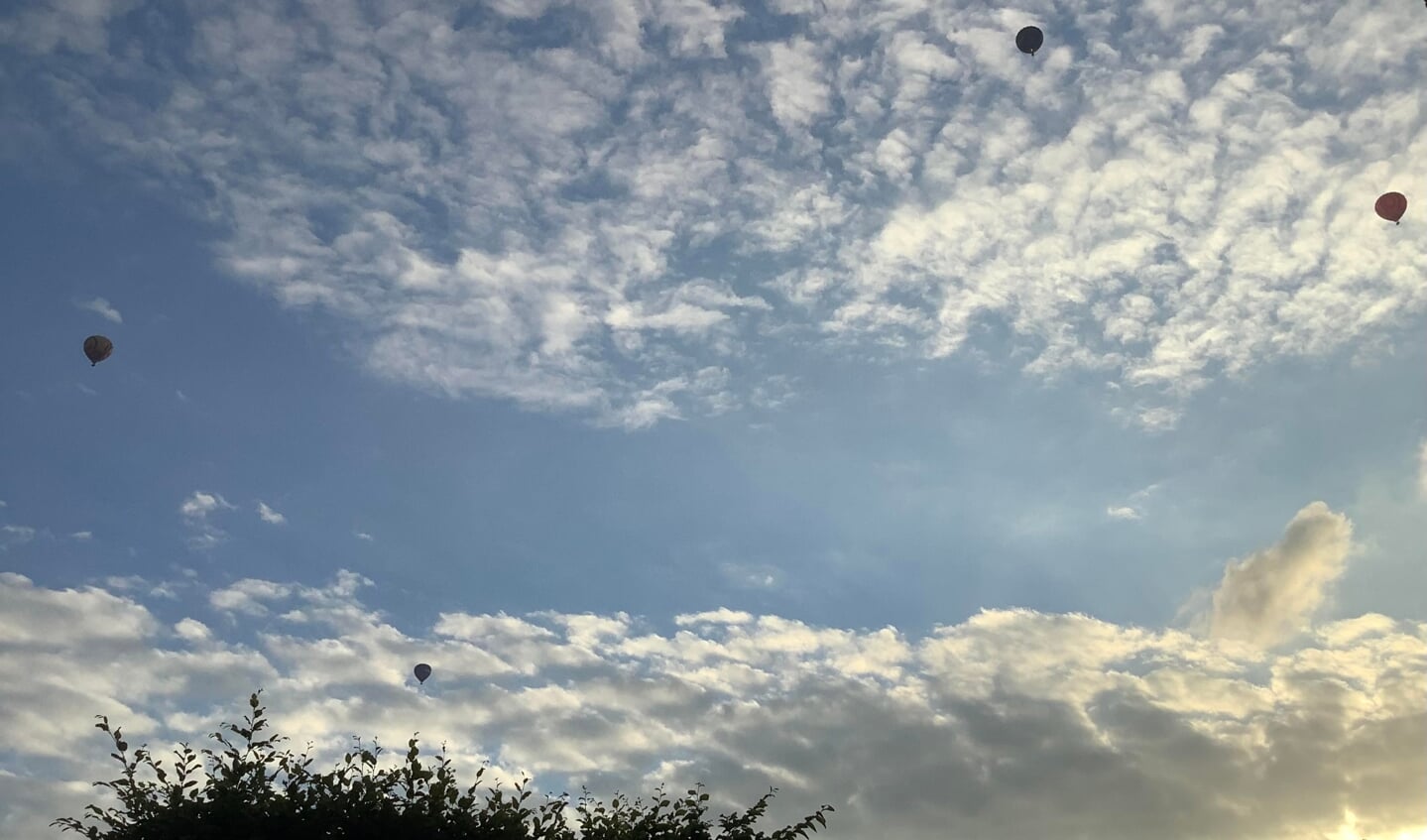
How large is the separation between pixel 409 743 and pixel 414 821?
2.24 meters

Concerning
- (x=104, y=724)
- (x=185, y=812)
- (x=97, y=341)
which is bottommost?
A: (x=185, y=812)

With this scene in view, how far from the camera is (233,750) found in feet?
89.6

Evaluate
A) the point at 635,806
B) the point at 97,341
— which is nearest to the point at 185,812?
the point at 635,806

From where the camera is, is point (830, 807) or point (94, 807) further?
point (830, 807)

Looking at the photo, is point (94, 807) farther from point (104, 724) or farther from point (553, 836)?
point (553, 836)

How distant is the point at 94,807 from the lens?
26453mm

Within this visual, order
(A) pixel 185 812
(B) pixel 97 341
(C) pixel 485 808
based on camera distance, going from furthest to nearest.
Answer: (B) pixel 97 341 < (C) pixel 485 808 < (A) pixel 185 812

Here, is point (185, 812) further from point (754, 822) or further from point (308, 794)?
point (754, 822)

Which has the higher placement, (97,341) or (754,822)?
(97,341)

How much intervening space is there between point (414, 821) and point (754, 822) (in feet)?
28.1

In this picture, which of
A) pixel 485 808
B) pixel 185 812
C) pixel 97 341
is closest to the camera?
pixel 185 812

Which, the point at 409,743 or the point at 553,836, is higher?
the point at 409,743

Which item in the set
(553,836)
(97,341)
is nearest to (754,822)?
(553,836)

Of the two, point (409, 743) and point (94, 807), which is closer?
point (94, 807)
